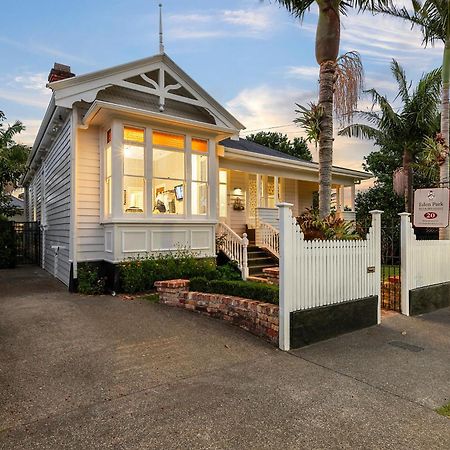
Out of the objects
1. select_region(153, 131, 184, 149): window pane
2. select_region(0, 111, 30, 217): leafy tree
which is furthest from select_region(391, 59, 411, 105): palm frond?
select_region(0, 111, 30, 217): leafy tree

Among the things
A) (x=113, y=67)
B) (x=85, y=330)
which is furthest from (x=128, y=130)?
(x=85, y=330)

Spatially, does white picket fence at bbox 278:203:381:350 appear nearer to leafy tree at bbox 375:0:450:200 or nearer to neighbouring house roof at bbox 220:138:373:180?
neighbouring house roof at bbox 220:138:373:180

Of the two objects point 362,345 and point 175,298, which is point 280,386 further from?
point 175,298

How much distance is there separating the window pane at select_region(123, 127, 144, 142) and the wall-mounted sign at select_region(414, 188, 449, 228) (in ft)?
20.6

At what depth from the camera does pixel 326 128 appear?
22.6ft

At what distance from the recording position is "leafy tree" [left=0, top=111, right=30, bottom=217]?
14.1 meters

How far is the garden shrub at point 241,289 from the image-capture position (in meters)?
5.58

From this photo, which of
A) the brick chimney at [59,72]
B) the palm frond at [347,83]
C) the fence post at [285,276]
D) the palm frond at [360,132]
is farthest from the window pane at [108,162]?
the palm frond at [360,132]

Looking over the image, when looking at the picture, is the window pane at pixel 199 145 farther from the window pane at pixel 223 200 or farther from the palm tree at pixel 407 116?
the palm tree at pixel 407 116

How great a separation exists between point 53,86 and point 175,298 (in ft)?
17.0

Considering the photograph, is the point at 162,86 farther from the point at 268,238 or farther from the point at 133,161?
the point at 268,238

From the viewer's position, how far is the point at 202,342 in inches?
193

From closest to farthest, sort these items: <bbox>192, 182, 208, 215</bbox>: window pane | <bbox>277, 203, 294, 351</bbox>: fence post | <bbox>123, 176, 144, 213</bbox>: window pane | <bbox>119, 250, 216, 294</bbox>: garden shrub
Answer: <bbox>277, 203, 294, 351</bbox>: fence post → <bbox>119, 250, 216, 294</bbox>: garden shrub → <bbox>123, 176, 144, 213</bbox>: window pane → <bbox>192, 182, 208, 215</bbox>: window pane

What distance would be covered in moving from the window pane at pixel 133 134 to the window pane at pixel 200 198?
1.79 metres
